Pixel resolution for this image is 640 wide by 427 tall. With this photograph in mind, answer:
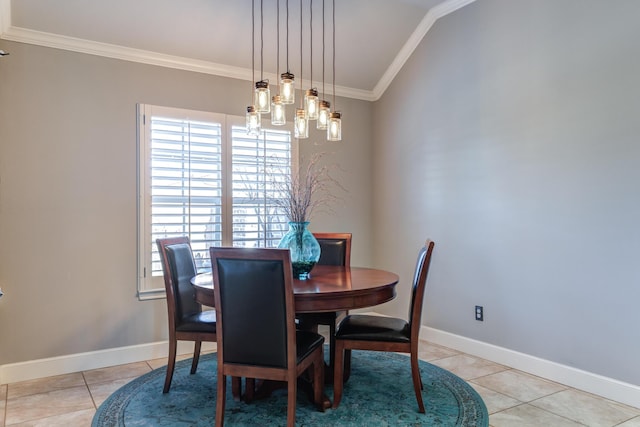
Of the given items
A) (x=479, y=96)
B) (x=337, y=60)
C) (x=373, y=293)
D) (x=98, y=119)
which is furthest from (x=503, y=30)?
(x=98, y=119)

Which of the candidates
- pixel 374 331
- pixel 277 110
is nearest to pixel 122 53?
pixel 277 110

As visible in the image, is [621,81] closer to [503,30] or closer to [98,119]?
[503,30]

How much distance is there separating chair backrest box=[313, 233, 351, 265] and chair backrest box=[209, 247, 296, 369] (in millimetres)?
1465

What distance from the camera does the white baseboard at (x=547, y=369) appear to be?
261 centimetres

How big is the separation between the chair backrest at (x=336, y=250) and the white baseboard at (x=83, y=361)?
1.40 m

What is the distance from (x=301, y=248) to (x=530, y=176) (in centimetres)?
179

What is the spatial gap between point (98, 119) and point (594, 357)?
12.9 feet

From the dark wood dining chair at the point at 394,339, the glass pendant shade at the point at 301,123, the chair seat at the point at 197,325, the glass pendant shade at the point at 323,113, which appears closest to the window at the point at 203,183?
the chair seat at the point at 197,325

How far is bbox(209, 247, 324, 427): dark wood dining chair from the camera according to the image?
2.05 metres

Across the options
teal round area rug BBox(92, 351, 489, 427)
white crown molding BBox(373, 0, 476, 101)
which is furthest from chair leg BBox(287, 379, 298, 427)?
white crown molding BBox(373, 0, 476, 101)

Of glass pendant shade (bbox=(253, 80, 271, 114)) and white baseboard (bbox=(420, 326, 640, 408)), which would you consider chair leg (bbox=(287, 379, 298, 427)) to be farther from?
white baseboard (bbox=(420, 326, 640, 408))

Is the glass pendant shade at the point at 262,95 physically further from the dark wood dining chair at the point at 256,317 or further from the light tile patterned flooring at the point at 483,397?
the light tile patterned flooring at the point at 483,397

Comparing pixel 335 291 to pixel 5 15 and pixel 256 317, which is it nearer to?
pixel 256 317

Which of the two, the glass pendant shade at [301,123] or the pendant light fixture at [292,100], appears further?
the glass pendant shade at [301,123]
